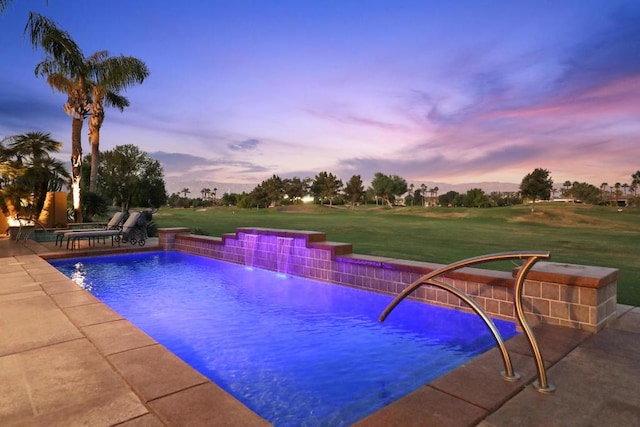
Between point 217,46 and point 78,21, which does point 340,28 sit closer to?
point 217,46

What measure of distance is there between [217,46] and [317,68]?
192 inches

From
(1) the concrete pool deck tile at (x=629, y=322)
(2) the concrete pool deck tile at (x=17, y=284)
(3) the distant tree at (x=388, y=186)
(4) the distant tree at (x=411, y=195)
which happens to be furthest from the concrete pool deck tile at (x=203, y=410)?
(4) the distant tree at (x=411, y=195)

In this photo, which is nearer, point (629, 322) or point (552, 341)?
point (552, 341)

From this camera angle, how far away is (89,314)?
4.58m

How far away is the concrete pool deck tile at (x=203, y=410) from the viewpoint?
2.25 m

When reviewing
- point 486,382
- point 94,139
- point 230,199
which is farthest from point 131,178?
point 230,199

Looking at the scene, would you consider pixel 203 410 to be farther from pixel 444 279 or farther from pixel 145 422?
pixel 444 279

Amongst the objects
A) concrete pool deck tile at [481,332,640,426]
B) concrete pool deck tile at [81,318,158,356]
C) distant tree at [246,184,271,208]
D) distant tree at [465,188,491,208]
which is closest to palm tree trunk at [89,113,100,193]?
concrete pool deck tile at [81,318,158,356]

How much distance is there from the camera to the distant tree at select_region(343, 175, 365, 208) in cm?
9850

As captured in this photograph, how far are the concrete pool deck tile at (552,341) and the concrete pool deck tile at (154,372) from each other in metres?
2.92

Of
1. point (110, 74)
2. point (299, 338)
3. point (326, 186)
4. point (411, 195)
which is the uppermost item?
point (110, 74)

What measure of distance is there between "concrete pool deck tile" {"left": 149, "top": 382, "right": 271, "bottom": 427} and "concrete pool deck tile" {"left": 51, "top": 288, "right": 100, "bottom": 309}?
3.46m

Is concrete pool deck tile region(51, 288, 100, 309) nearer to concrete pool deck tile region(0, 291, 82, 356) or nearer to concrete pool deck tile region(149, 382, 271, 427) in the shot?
concrete pool deck tile region(0, 291, 82, 356)

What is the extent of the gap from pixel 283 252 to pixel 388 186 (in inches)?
3878
